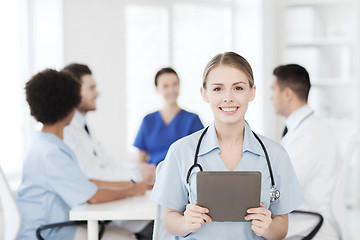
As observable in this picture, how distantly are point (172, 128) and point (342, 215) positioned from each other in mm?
1251

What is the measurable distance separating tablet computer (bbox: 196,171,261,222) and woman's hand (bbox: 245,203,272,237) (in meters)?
0.01

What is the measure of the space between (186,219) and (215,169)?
7.7 inches

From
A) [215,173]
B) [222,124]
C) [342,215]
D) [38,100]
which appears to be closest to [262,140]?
[222,124]

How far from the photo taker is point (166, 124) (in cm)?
310

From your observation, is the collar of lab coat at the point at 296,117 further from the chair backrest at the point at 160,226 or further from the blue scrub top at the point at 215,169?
the chair backrest at the point at 160,226

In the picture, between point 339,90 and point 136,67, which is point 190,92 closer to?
point 136,67

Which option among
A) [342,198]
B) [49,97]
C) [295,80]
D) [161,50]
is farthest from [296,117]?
[161,50]

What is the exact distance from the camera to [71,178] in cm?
201

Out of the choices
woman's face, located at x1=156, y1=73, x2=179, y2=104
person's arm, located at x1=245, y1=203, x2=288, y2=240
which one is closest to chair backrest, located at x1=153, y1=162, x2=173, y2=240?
person's arm, located at x1=245, y1=203, x2=288, y2=240

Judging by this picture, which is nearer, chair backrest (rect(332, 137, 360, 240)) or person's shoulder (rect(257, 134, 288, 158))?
person's shoulder (rect(257, 134, 288, 158))

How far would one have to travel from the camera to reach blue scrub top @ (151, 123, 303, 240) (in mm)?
1504

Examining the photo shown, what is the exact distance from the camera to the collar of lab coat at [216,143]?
1531 mm

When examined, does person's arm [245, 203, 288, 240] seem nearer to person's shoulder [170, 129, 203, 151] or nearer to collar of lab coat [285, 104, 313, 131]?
person's shoulder [170, 129, 203, 151]

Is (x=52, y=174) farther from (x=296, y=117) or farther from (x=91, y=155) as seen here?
(x=296, y=117)
